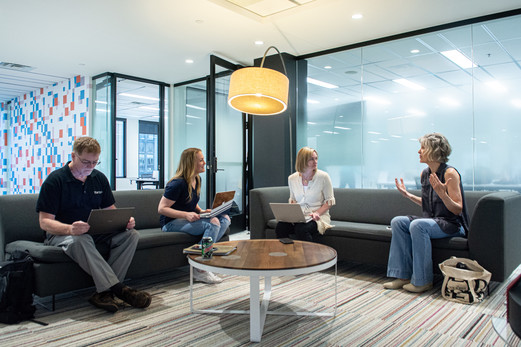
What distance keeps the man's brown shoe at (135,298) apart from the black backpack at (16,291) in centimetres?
53

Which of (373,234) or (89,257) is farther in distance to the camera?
(373,234)

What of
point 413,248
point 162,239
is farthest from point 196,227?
point 413,248

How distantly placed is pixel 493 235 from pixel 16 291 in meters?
3.15

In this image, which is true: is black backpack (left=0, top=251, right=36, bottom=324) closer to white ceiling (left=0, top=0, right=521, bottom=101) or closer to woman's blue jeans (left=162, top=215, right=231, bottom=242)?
woman's blue jeans (left=162, top=215, right=231, bottom=242)

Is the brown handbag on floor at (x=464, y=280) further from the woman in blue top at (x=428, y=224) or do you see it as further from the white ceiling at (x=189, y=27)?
the white ceiling at (x=189, y=27)

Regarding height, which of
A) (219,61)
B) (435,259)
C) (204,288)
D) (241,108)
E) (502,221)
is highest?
(219,61)

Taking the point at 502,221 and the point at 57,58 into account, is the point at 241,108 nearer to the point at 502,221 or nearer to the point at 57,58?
the point at 502,221

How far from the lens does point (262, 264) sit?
211 cm

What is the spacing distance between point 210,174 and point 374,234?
109 inches

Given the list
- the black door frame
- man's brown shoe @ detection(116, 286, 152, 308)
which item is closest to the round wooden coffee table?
man's brown shoe @ detection(116, 286, 152, 308)

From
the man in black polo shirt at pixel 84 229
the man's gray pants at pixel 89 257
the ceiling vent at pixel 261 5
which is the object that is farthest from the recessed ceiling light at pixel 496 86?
the man's gray pants at pixel 89 257

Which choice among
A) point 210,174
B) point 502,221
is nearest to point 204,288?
point 502,221

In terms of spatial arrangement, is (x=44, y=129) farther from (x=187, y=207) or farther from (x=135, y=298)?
(x=135, y=298)

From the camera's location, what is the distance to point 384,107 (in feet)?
16.1
